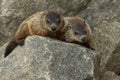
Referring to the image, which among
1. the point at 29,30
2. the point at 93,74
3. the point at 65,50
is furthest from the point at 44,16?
the point at 93,74

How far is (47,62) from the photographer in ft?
33.4

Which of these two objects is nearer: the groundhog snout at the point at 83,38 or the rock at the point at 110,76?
the groundhog snout at the point at 83,38

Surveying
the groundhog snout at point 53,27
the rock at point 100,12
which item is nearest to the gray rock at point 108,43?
the rock at point 100,12

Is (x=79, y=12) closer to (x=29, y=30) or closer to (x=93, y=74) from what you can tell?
(x=29, y=30)

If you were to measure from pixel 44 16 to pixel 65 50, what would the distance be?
5.59ft

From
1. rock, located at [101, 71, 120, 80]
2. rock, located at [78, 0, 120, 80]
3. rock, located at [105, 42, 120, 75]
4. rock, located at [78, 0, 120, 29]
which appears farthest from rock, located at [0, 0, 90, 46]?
rock, located at [101, 71, 120, 80]

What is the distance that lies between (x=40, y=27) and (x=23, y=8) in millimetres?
2679

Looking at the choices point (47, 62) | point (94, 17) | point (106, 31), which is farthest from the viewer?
point (94, 17)

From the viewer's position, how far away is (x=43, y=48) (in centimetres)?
1050

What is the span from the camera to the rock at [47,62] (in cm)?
1015

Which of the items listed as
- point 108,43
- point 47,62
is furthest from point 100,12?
point 47,62

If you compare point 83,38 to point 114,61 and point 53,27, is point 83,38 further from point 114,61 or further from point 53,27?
point 114,61

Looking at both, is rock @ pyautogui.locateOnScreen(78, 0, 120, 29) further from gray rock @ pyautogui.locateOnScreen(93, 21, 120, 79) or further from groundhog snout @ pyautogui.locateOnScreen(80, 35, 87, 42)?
groundhog snout @ pyautogui.locateOnScreen(80, 35, 87, 42)

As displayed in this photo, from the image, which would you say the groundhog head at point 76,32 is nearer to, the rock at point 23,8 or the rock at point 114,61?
the rock at point 114,61
